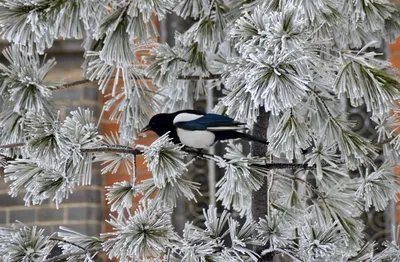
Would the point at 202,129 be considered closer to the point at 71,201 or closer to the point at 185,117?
the point at 185,117

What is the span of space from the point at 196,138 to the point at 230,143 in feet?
0.22

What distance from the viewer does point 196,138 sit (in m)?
1.60

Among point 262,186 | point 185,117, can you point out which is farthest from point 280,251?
point 185,117

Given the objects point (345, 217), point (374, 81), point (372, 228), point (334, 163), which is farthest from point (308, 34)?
point (372, 228)

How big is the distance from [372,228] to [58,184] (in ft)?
5.25

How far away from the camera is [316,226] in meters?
1.51

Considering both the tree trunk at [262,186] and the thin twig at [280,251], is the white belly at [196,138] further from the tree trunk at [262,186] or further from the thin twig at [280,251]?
the thin twig at [280,251]

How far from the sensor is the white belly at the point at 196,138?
1.60 meters

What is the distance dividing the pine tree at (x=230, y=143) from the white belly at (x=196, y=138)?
0.02 meters

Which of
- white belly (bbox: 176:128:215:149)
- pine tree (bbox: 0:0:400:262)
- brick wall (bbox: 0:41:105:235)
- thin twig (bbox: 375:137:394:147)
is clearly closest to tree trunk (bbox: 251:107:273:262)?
pine tree (bbox: 0:0:400:262)

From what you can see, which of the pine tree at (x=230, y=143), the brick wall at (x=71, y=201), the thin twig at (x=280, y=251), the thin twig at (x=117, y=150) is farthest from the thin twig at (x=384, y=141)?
the brick wall at (x=71, y=201)

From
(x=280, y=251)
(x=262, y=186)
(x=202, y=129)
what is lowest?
(x=280, y=251)

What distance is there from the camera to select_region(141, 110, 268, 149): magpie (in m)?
1.58

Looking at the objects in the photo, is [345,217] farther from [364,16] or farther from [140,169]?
[140,169]
